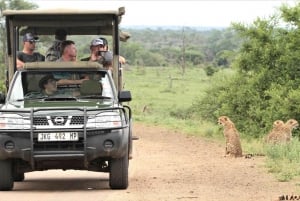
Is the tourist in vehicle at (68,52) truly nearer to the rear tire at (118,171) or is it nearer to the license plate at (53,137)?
the rear tire at (118,171)

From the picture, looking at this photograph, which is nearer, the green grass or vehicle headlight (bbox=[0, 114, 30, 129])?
vehicle headlight (bbox=[0, 114, 30, 129])

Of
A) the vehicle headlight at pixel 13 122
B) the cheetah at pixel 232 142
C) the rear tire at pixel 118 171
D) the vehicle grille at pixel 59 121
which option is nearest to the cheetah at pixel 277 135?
the cheetah at pixel 232 142

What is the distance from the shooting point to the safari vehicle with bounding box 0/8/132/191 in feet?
32.9

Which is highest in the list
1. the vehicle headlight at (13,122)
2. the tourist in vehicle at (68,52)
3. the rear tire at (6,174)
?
the tourist in vehicle at (68,52)

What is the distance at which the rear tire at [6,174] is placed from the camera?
10.4 meters

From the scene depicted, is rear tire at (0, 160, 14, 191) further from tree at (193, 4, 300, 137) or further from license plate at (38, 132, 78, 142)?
tree at (193, 4, 300, 137)

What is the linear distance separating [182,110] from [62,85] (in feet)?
85.7

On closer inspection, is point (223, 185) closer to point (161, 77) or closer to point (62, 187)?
point (62, 187)

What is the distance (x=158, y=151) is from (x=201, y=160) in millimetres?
2452

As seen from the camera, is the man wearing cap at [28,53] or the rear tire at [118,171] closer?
the rear tire at [118,171]

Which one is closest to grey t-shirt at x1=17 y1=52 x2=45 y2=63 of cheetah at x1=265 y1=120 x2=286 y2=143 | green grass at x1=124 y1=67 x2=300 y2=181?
green grass at x1=124 y1=67 x2=300 y2=181

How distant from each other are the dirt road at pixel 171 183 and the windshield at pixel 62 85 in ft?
3.95

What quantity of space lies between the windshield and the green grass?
2758 mm

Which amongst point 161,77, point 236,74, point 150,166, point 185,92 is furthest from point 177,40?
point 150,166
